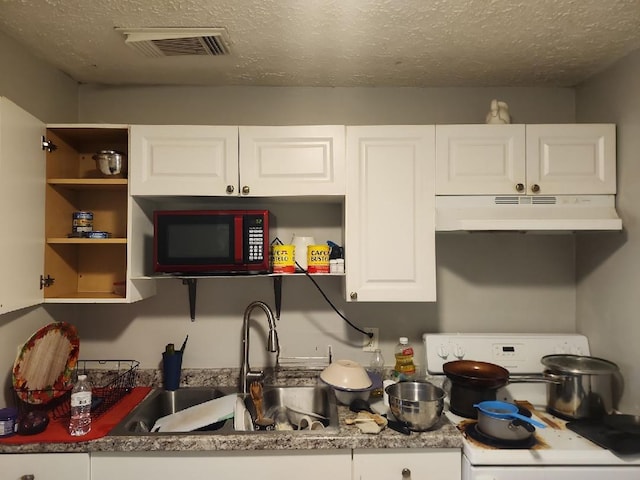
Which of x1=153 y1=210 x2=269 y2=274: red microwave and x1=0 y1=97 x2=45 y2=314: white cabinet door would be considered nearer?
x1=0 y1=97 x2=45 y2=314: white cabinet door

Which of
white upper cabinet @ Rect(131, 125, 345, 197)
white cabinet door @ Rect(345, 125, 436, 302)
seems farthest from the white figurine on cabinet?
white upper cabinet @ Rect(131, 125, 345, 197)

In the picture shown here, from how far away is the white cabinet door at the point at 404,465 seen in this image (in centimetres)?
152

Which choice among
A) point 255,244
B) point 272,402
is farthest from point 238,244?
point 272,402

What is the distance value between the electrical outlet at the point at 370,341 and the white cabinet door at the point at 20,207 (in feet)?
4.90

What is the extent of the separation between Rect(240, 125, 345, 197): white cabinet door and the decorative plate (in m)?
1.03

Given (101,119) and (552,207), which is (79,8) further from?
(552,207)

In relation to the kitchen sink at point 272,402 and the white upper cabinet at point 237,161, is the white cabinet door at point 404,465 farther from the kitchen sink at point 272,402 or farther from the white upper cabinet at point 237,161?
the white upper cabinet at point 237,161

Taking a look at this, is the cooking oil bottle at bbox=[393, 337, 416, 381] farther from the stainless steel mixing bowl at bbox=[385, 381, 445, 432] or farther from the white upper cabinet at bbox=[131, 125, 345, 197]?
the white upper cabinet at bbox=[131, 125, 345, 197]

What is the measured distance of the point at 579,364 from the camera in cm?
182

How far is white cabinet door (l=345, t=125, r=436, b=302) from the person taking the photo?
180 cm

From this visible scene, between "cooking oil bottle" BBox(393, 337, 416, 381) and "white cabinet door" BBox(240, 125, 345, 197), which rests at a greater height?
"white cabinet door" BBox(240, 125, 345, 197)

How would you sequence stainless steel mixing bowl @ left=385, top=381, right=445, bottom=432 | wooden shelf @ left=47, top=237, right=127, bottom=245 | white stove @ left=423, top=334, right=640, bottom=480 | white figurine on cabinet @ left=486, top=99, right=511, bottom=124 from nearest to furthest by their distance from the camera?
white stove @ left=423, top=334, right=640, bottom=480 → stainless steel mixing bowl @ left=385, top=381, right=445, bottom=432 → wooden shelf @ left=47, top=237, right=127, bottom=245 → white figurine on cabinet @ left=486, top=99, right=511, bottom=124

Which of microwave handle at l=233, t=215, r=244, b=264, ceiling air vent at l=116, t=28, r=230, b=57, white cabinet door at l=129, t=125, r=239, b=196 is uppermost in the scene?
ceiling air vent at l=116, t=28, r=230, b=57

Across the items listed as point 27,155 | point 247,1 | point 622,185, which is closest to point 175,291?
point 27,155
